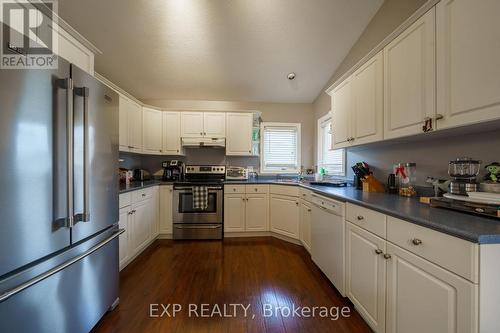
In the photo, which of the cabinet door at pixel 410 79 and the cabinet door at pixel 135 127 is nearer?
the cabinet door at pixel 410 79

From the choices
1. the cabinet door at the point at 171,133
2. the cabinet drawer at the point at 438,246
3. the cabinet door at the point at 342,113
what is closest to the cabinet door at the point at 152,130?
the cabinet door at the point at 171,133

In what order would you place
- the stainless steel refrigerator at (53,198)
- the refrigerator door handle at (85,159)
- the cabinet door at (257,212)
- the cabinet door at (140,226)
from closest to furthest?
the stainless steel refrigerator at (53,198)
the refrigerator door handle at (85,159)
the cabinet door at (140,226)
the cabinet door at (257,212)

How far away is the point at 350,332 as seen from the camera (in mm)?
1367

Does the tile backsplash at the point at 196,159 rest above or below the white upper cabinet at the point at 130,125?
below

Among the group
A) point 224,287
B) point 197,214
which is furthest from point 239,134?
point 224,287

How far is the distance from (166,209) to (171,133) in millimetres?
1325

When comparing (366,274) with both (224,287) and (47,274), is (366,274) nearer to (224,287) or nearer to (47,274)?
(224,287)

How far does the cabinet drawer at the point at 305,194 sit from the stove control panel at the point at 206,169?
1.45 meters

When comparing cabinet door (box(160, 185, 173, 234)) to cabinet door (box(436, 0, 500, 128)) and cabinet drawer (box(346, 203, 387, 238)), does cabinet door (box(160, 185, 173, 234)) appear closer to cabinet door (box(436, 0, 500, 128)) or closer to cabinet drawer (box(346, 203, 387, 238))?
cabinet drawer (box(346, 203, 387, 238))

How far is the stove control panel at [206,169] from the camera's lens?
3.47m

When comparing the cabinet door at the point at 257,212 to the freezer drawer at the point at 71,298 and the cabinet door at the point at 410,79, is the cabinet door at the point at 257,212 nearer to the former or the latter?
the freezer drawer at the point at 71,298

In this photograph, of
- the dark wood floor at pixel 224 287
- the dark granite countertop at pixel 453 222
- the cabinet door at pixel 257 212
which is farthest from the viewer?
the cabinet door at pixel 257 212

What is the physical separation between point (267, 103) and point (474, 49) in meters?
2.98

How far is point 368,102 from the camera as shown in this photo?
183 cm
